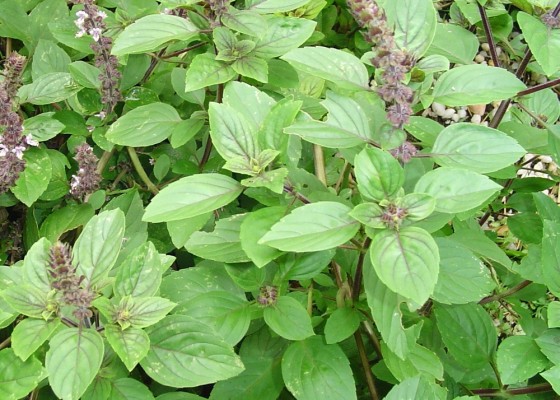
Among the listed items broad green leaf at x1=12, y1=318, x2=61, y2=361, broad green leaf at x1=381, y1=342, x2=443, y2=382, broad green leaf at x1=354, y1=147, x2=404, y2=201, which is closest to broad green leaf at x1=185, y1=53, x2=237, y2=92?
broad green leaf at x1=354, y1=147, x2=404, y2=201

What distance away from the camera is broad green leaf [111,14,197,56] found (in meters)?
1.19

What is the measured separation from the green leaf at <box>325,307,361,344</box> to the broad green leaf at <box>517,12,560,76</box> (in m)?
0.61

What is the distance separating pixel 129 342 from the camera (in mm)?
971

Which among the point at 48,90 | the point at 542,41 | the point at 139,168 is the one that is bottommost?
the point at 139,168

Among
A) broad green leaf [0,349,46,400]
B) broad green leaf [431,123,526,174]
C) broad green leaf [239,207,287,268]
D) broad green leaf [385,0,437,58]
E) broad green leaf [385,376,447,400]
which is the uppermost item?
broad green leaf [385,0,437,58]

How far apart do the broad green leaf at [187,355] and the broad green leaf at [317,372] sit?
0.19 m

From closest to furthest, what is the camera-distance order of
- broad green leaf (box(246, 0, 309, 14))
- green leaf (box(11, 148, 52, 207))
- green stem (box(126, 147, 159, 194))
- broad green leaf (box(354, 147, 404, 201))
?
broad green leaf (box(354, 147, 404, 201)) < broad green leaf (box(246, 0, 309, 14)) < green leaf (box(11, 148, 52, 207)) < green stem (box(126, 147, 159, 194))

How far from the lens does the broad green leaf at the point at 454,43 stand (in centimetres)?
150

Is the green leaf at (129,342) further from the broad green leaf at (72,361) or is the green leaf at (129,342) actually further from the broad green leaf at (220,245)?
the broad green leaf at (220,245)

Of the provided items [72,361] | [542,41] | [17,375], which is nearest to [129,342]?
[72,361]

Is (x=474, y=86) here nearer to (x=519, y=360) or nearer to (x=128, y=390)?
(x=519, y=360)

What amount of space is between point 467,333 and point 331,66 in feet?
2.23

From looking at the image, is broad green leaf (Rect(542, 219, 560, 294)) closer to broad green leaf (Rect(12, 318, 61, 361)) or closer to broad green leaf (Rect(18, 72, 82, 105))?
broad green leaf (Rect(12, 318, 61, 361))

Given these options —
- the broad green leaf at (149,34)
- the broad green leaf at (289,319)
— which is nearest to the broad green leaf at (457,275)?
the broad green leaf at (289,319)
